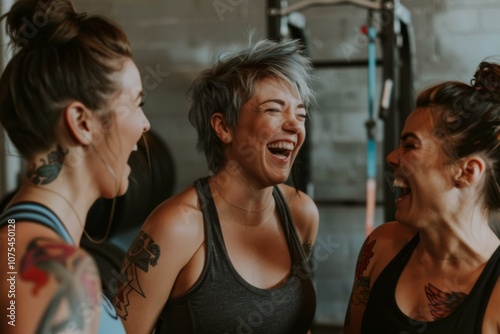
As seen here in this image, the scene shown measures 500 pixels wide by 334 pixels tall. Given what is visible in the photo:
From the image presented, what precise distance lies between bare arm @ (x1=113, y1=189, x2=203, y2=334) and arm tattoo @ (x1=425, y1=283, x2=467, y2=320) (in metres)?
0.52

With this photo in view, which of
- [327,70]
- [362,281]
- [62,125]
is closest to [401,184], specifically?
[362,281]

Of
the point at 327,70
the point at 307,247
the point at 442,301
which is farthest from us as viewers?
the point at 327,70

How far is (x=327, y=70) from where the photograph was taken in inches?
133

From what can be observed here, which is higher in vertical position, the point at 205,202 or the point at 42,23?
the point at 42,23

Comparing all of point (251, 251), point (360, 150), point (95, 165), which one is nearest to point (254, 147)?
point (251, 251)

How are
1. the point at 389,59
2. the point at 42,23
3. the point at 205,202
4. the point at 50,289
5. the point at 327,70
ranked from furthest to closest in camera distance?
1. the point at 327,70
2. the point at 389,59
3. the point at 205,202
4. the point at 42,23
5. the point at 50,289

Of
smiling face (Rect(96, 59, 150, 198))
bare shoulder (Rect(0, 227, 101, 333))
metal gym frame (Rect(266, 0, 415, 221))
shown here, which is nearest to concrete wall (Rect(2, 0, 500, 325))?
metal gym frame (Rect(266, 0, 415, 221))

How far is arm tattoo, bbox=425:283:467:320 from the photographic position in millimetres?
1554

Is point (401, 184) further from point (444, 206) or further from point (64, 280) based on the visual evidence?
point (64, 280)

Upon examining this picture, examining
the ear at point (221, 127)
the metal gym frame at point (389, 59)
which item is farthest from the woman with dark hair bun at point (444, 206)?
the metal gym frame at point (389, 59)

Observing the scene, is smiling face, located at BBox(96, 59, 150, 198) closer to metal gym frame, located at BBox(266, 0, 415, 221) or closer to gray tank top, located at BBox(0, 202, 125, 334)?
gray tank top, located at BBox(0, 202, 125, 334)

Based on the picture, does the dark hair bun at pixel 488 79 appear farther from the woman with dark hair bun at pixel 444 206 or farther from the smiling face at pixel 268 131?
the smiling face at pixel 268 131

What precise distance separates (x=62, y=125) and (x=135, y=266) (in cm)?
57

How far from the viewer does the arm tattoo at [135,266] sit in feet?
5.17
